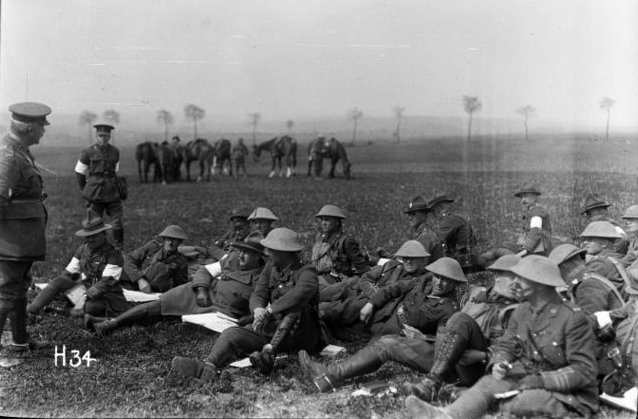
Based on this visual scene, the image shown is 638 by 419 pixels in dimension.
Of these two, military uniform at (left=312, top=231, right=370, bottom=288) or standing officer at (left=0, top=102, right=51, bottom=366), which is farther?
military uniform at (left=312, top=231, right=370, bottom=288)

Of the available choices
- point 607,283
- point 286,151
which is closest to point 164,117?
point 286,151

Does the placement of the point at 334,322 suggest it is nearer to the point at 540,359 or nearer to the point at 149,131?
the point at 540,359

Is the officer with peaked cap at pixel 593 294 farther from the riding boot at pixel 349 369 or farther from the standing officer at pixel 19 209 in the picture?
the standing officer at pixel 19 209

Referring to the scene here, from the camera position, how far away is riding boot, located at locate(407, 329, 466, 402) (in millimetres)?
4770

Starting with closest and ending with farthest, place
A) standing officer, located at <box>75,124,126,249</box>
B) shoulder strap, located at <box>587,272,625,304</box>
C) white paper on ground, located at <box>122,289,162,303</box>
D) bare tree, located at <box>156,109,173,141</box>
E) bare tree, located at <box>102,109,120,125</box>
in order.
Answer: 1. shoulder strap, located at <box>587,272,625,304</box>
2. white paper on ground, located at <box>122,289,162,303</box>
3. standing officer, located at <box>75,124,126,249</box>
4. bare tree, located at <box>102,109,120,125</box>
5. bare tree, located at <box>156,109,173,141</box>

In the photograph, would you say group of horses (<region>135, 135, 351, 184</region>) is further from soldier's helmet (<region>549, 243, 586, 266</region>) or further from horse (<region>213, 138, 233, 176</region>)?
soldier's helmet (<region>549, 243, 586, 266</region>)

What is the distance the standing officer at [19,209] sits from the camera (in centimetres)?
591

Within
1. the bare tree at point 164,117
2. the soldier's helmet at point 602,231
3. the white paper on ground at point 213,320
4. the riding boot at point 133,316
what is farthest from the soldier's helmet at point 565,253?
the bare tree at point 164,117

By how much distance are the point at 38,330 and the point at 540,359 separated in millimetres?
5420

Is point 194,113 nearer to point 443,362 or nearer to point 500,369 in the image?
point 443,362

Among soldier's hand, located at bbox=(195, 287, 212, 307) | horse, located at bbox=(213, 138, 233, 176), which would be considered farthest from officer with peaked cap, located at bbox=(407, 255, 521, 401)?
horse, located at bbox=(213, 138, 233, 176)

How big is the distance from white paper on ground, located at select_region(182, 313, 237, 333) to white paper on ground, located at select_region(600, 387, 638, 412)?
144 inches

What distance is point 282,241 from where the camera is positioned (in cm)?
600

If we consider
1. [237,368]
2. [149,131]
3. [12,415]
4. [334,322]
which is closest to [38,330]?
[12,415]
